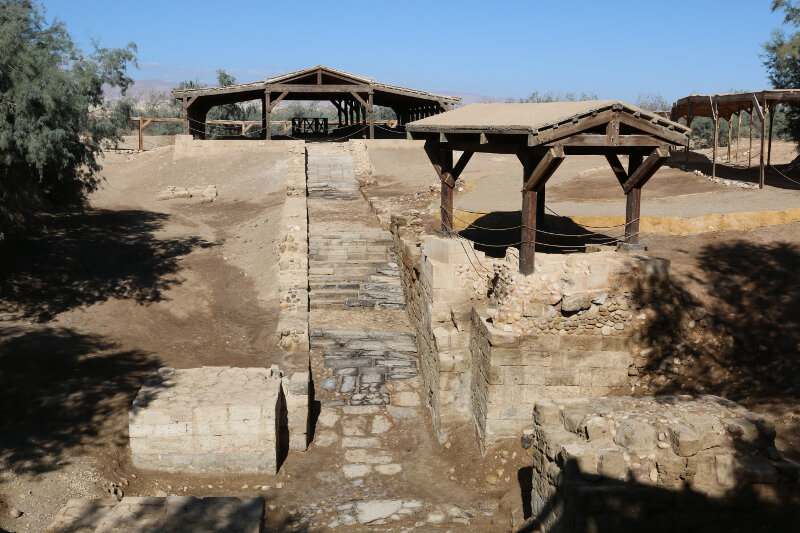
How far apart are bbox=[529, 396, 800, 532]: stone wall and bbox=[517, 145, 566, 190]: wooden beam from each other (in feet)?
11.3

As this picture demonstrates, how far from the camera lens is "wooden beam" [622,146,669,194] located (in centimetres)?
862

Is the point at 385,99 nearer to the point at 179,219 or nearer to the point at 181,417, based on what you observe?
the point at 179,219

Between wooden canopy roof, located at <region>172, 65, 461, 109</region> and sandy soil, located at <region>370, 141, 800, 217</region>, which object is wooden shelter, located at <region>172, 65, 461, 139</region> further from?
sandy soil, located at <region>370, 141, 800, 217</region>

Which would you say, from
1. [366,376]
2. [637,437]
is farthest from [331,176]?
[637,437]

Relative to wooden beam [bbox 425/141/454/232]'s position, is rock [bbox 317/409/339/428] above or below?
below

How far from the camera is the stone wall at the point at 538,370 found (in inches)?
311

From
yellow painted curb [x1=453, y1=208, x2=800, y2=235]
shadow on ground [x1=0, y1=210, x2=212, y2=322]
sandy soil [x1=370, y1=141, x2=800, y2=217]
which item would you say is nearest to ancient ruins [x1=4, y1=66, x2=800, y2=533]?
yellow painted curb [x1=453, y1=208, x2=800, y2=235]

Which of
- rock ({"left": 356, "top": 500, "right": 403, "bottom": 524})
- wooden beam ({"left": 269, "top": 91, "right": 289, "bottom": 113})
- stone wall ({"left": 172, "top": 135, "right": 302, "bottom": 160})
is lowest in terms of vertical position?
rock ({"left": 356, "top": 500, "right": 403, "bottom": 524})

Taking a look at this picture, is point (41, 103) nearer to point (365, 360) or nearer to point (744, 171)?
point (365, 360)

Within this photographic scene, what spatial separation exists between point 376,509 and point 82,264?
9.61 m

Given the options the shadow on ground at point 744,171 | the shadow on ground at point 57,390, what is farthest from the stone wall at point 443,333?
the shadow on ground at point 744,171

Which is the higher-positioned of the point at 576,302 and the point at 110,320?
the point at 576,302

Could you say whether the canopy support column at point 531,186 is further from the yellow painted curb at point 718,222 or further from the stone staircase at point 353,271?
the stone staircase at point 353,271

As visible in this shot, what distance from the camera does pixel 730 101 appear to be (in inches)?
714
